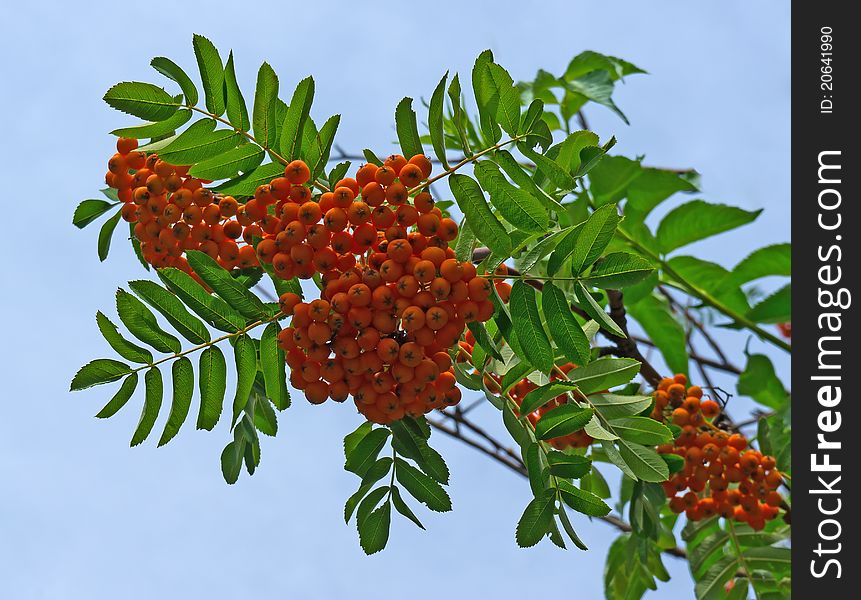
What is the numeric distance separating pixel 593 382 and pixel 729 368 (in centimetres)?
188

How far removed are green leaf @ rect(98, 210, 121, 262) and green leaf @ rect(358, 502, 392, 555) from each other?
3.69ft

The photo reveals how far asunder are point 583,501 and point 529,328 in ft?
1.56

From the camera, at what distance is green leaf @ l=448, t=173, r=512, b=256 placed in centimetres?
209

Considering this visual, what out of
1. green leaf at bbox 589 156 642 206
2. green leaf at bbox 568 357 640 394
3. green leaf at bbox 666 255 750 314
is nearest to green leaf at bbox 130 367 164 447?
green leaf at bbox 568 357 640 394

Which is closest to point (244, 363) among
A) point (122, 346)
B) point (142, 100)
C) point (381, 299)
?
point (122, 346)

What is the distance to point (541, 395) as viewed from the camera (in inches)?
93.4

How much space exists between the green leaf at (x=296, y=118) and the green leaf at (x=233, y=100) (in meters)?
0.10

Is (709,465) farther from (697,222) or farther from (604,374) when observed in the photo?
(697,222)

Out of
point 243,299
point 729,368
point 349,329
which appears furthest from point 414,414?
point 729,368

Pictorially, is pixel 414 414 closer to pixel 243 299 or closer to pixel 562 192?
pixel 243 299

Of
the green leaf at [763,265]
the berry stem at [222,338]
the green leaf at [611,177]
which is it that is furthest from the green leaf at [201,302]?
the green leaf at [763,265]

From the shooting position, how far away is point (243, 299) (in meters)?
2.24

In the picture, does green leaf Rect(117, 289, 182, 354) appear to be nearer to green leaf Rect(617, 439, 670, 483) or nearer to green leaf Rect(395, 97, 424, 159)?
green leaf Rect(395, 97, 424, 159)
